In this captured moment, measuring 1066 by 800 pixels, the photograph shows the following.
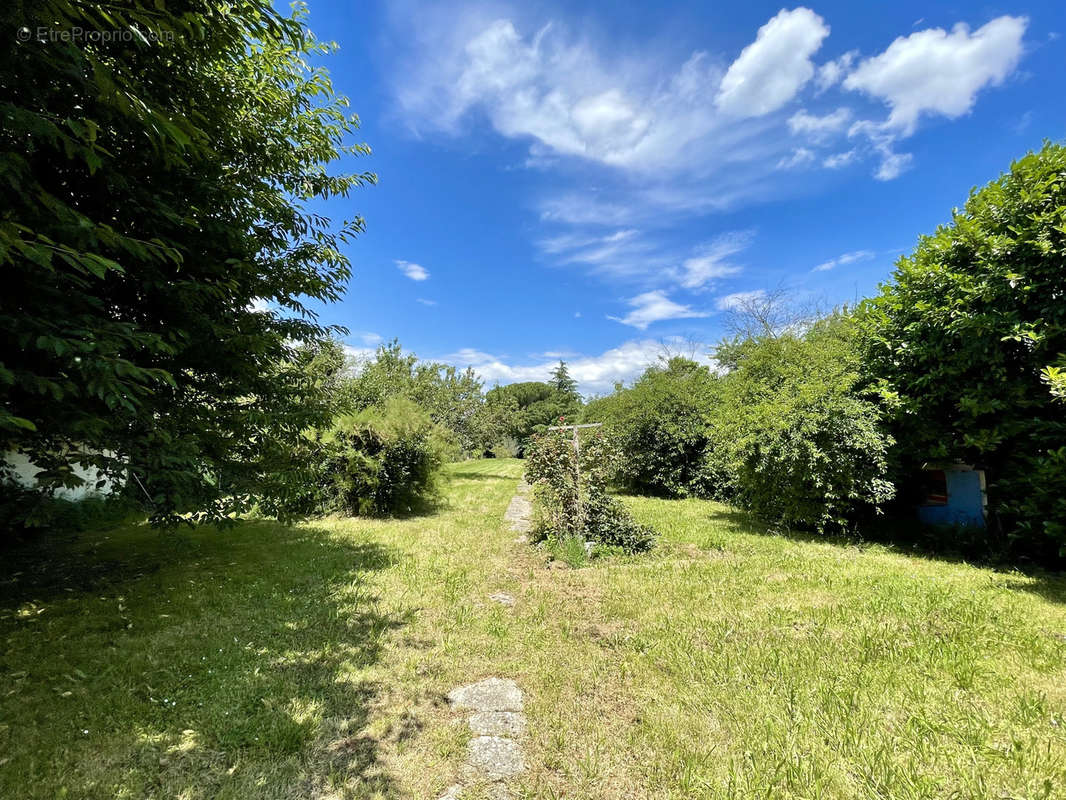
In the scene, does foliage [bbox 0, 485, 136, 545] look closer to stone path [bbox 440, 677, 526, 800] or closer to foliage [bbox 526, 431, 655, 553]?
stone path [bbox 440, 677, 526, 800]

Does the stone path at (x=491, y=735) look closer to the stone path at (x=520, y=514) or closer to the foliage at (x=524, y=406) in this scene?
the stone path at (x=520, y=514)

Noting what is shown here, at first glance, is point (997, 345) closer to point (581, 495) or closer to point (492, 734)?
point (581, 495)

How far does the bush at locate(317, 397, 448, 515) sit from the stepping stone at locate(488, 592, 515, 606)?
211 inches

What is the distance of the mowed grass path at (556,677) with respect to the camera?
2.27 meters

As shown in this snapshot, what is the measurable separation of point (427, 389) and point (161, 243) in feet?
61.3

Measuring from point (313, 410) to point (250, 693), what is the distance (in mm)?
Result: 3028

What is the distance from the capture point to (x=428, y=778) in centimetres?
233

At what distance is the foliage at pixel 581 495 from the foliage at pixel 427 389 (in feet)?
18.0

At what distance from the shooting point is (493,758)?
98.5 inches

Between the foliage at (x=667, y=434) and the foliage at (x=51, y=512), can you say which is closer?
the foliage at (x=51, y=512)

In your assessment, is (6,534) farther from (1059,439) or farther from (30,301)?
(1059,439)

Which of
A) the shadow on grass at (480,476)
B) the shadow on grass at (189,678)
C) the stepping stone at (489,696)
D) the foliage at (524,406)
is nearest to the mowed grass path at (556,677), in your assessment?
the shadow on grass at (189,678)

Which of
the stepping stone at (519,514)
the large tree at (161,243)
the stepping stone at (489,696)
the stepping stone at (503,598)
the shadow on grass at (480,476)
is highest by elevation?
A: the large tree at (161,243)

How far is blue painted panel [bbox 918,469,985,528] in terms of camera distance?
627cm
